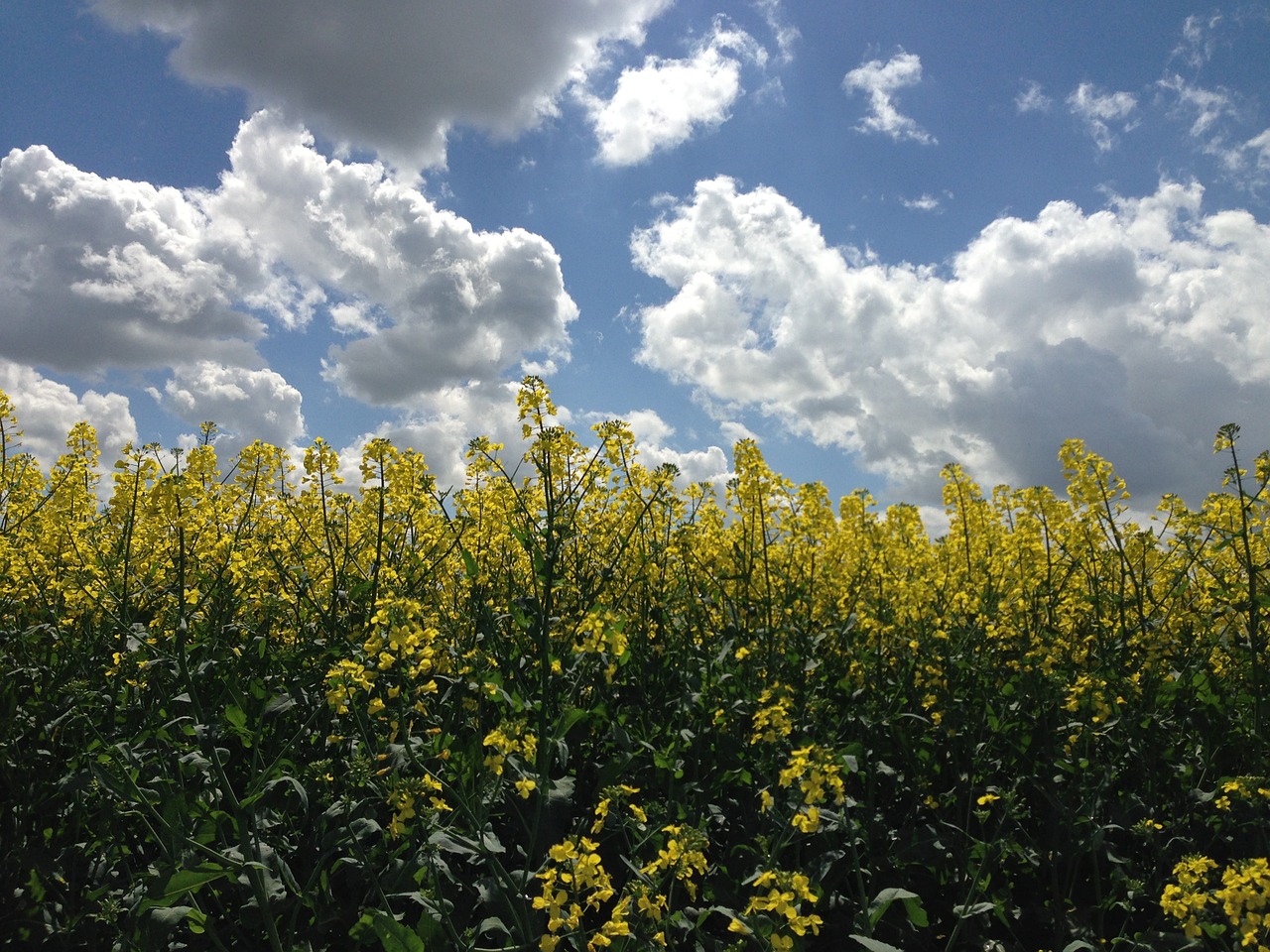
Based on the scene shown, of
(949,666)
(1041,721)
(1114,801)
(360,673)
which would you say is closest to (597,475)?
(360,673)

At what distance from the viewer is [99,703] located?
4277 millimetres

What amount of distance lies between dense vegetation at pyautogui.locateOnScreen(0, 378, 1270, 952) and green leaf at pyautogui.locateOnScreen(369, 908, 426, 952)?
0.10 m

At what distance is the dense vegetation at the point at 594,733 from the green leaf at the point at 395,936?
0.32ft

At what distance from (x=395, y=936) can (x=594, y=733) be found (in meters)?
1.66

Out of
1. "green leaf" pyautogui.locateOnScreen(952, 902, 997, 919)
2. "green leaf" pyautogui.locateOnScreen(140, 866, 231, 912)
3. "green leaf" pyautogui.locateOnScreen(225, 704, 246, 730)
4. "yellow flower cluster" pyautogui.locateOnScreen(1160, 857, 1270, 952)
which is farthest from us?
"green leaf" pyautogui.locateOnScreen(225, 704, 246, 730)

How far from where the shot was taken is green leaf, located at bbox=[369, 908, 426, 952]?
270 cm

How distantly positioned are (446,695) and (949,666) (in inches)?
114

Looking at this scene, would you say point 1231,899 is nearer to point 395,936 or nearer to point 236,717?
point 395,936

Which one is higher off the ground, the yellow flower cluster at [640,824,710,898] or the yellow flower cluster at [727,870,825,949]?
the yellow flower cluster at [640,824,710,898]

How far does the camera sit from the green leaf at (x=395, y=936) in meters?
2.70

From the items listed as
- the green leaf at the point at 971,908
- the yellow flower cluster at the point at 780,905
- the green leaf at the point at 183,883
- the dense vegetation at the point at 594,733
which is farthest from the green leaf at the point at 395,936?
the green leaf at the point at 971,908

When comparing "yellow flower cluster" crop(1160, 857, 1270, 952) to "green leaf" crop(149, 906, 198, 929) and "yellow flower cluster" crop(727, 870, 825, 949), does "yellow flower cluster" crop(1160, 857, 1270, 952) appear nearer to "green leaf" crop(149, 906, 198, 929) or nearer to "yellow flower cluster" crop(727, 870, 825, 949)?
"yellow flower cluster" crop(727, 870, 825, 949)

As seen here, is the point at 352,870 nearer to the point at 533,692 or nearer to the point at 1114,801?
the point at 533,692

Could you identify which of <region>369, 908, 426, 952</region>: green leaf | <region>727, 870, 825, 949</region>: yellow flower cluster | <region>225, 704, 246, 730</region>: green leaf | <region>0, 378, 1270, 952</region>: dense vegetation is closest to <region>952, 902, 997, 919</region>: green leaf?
<region>0, 378, 1270, 952</region>: dense vegetation
